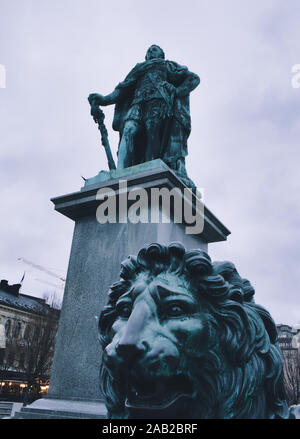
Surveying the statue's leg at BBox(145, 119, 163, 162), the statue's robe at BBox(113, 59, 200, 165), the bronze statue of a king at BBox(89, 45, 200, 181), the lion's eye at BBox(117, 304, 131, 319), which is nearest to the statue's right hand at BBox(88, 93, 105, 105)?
the bronze statue of a king at BBox(89, 45, 200, 181)

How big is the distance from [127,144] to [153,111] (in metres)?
0.65

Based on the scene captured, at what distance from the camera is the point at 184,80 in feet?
21.1

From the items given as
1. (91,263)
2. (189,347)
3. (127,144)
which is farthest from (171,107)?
(189,347)

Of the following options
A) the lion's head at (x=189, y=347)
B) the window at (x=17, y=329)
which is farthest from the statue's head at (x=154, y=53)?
the window at (x=17, y=329)

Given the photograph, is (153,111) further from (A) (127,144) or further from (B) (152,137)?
(A) (127,144)

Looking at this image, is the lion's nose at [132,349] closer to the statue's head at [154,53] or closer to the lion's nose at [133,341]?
the lion's nose at [133,341]

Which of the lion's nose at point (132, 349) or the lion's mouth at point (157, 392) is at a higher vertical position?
the lion's nose at point (132, 349)

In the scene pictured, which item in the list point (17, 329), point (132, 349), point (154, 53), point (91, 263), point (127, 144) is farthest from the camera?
point (17, 329)

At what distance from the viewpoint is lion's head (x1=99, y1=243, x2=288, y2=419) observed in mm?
1191

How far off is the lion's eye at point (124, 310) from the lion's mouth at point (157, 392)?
0.86ft

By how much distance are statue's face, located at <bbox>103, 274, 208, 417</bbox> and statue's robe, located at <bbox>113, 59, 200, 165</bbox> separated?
15.6 ft

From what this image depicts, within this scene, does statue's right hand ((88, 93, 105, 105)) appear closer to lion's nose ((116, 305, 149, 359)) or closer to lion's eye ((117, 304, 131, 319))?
lion's eye ((117, 304, 131, 319))

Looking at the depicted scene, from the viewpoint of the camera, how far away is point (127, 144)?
5.89 metres

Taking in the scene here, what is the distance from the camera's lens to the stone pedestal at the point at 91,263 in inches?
168
